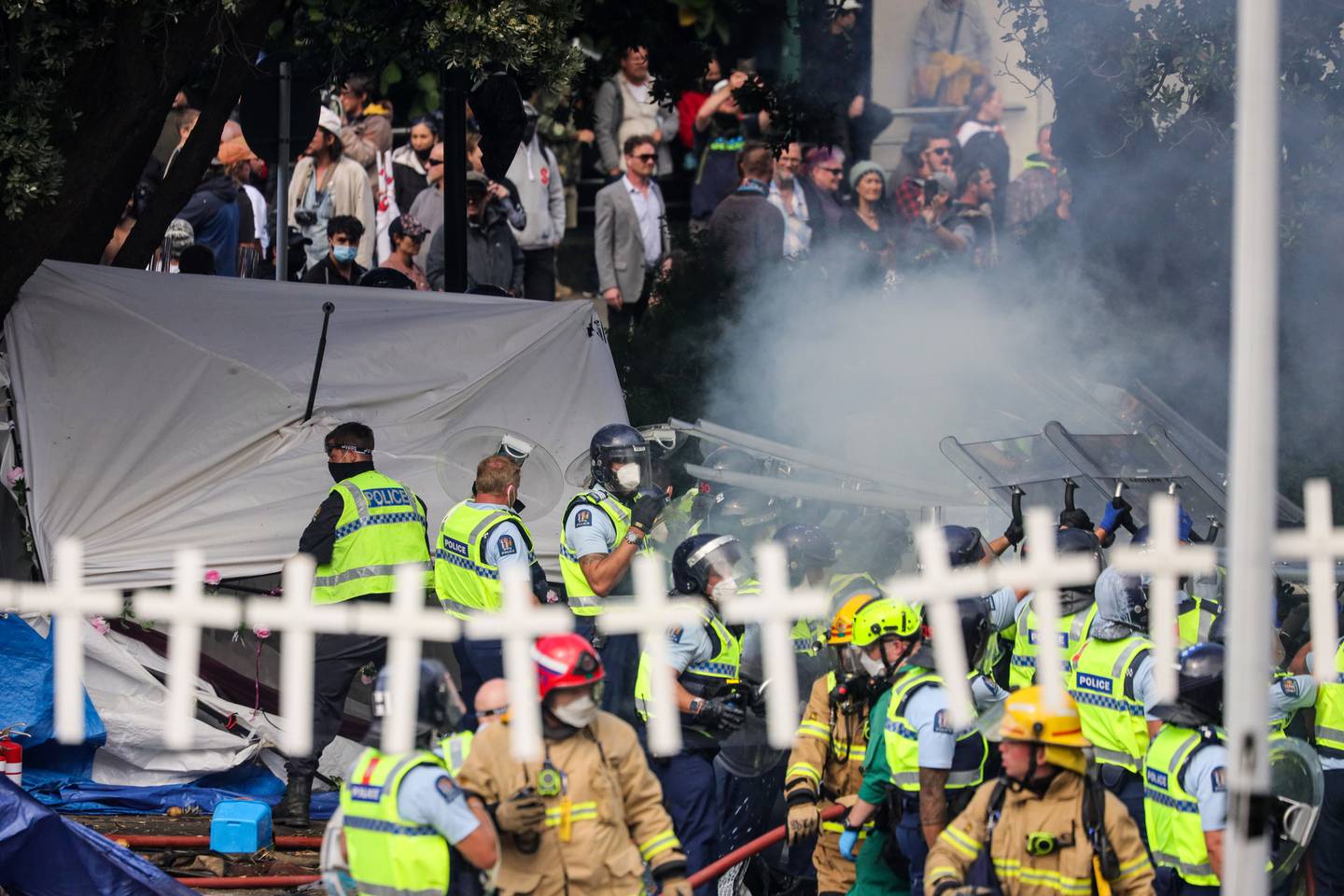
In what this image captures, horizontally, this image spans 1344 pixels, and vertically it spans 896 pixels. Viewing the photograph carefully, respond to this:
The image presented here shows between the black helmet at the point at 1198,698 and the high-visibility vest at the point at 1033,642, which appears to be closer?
the black helmet at the point at 1198,698

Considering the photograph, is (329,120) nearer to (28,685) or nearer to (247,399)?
(247,399)

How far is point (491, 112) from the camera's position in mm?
11250

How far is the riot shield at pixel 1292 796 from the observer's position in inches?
264

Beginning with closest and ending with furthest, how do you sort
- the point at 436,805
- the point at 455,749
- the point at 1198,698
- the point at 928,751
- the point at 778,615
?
the point at 778,615, the point at 436,805, the point at 455,749, the point at 1198,698, the point at 928,751

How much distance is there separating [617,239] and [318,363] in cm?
330

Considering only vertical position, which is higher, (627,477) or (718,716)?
(627,477)

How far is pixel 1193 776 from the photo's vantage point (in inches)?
252

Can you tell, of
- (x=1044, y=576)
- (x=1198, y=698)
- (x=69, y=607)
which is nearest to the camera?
(x=1044, y=576)

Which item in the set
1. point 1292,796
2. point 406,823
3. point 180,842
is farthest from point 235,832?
point 1292,796

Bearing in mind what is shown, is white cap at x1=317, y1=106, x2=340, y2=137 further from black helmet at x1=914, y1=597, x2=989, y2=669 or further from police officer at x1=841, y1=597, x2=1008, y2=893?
police officer at x1=841, y1=597, x2=1008, y2=893

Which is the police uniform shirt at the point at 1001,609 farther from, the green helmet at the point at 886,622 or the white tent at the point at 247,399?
the white tent at the point at 247,399

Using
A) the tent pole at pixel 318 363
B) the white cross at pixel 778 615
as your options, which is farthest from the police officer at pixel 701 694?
the white cross at pixel 778 615

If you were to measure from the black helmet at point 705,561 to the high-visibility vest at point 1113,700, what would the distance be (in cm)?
140

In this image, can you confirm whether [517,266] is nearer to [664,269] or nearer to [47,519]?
[664,269]
